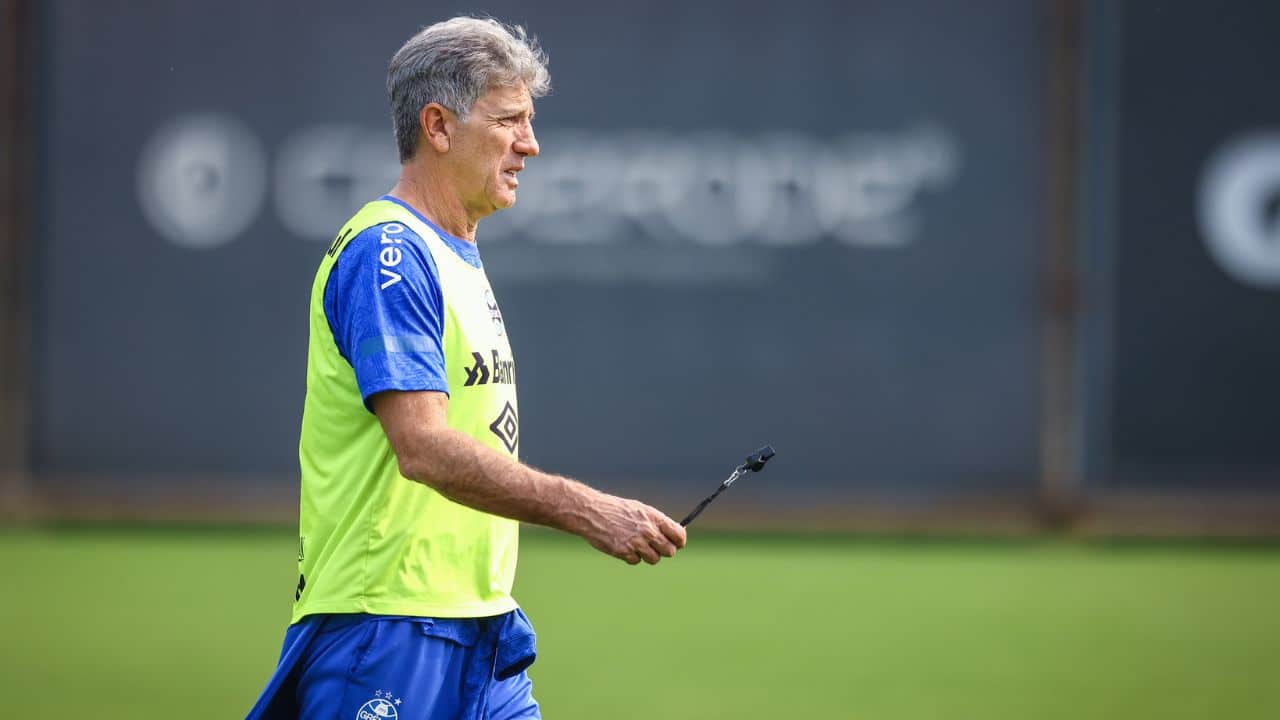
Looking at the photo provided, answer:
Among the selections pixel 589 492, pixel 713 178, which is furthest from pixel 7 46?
pixel 589 492

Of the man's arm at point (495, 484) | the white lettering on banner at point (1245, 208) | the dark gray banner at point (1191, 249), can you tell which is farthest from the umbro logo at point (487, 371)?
the white lettering on banner at point (1245, 208)

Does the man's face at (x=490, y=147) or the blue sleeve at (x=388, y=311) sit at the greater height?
the man's face at (x=490, y=147)

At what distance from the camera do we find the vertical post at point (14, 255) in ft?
35.7

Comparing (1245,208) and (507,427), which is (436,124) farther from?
(1245,208)

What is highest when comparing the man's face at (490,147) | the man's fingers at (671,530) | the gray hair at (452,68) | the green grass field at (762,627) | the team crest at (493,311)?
the gray hair at (452,68)

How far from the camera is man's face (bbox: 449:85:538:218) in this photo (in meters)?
3.32

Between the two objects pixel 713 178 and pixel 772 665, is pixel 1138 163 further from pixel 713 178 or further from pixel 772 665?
pixel 772 665

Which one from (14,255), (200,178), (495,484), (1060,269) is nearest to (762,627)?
(1060,269)

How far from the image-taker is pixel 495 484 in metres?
2.92

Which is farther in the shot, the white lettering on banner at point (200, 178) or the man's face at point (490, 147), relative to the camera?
the white lettering on banner at point (200, 178)

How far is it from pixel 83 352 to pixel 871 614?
5730mm

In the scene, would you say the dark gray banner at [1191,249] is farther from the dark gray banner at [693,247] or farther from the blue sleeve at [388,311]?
the blue sleeve at [388,311]

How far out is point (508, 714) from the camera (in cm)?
341

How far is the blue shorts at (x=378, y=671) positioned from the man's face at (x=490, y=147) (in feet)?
2.78
